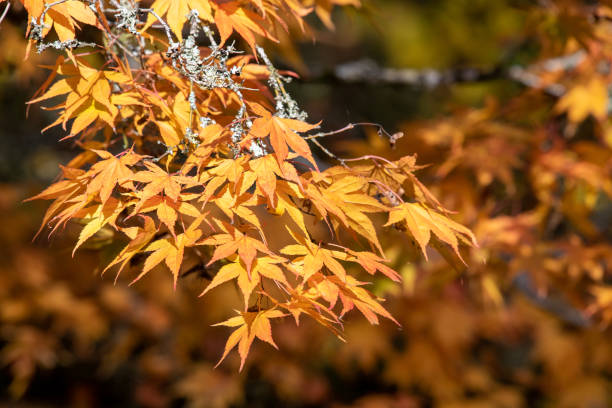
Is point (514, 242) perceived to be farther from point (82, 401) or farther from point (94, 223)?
point (82, 401)

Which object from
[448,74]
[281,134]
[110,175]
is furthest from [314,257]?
[448,74]

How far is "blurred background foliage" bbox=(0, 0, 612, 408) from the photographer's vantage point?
2.00 meters

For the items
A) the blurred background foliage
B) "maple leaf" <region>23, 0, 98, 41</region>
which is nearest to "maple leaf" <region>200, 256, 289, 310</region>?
"maple leaf" <region>23, 0, 98, 41</region>

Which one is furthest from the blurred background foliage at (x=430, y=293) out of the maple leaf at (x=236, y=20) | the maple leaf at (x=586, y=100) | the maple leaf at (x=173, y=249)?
the maple leaf at (x=173, y=249)

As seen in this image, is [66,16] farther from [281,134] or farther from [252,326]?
[252,326]

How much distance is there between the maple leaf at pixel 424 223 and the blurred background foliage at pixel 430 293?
2.58 ft

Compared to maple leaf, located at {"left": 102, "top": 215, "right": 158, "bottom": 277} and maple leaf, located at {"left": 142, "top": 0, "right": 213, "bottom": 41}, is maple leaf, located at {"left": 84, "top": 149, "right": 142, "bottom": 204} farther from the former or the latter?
maple leaf, located at {"left": 142, "top": 0, "right": 213, "bottom": 41}

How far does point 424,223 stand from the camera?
97cm

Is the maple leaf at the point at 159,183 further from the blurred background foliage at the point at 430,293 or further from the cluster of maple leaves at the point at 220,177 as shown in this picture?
the blurred background foliage at the point at 430,293

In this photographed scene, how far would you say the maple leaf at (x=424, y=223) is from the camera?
3.11 feet

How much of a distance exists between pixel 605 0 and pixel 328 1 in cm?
71

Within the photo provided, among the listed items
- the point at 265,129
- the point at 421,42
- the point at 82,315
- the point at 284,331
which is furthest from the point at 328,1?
the point at 421,42

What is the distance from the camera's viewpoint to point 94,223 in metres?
0.89

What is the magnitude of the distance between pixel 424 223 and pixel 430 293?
219 cm
